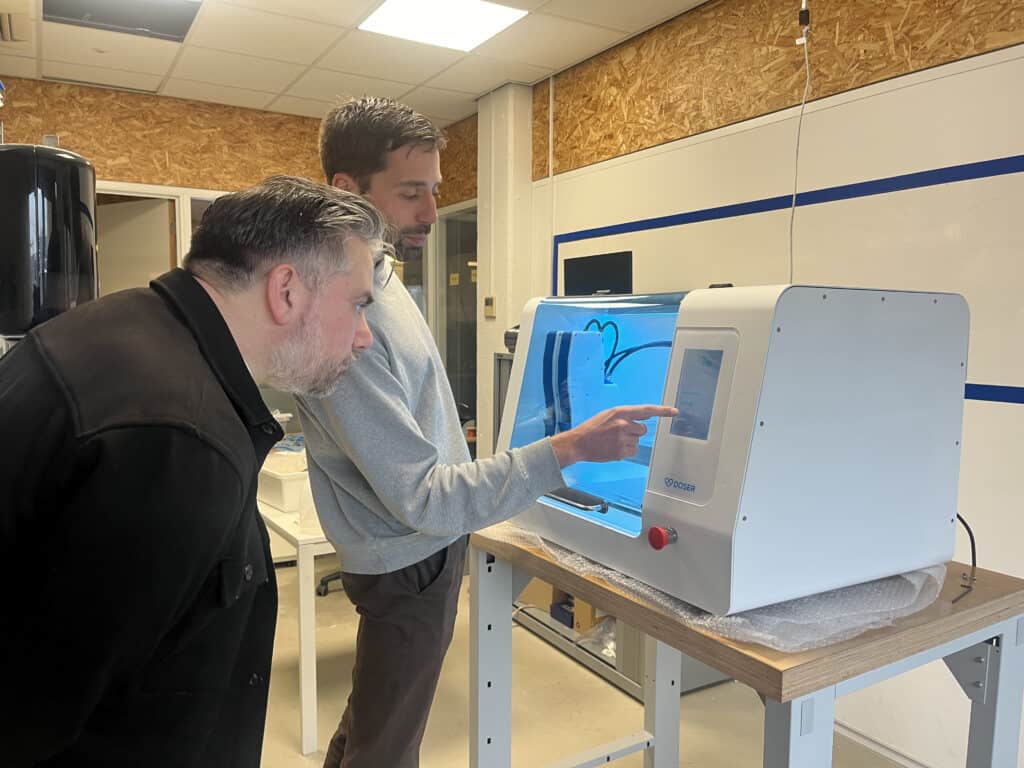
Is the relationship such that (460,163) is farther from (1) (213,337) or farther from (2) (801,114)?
(1) (213,337)

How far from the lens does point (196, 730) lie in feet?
2.80

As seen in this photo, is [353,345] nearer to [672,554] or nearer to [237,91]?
[672,554]

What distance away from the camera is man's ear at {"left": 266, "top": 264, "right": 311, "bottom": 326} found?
35.0 inches

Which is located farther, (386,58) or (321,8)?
(386,58)

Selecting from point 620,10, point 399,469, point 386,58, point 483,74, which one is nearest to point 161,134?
point 386,58

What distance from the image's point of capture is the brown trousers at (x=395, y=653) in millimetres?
1363

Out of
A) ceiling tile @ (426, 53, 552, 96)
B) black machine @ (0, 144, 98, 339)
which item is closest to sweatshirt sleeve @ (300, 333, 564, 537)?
black machine @ (0, 144, 98, 339)

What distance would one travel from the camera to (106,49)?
341 centimetres

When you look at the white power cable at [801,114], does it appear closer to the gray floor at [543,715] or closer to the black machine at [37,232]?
the gray floor at [543,715]

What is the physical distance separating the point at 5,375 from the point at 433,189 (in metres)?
0.88

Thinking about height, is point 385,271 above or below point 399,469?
above

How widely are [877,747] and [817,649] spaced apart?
5.84 feet

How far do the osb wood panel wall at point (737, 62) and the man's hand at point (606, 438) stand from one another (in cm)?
165

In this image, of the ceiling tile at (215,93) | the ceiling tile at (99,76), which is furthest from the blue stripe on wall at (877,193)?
the ceiling tile at (99,76)
